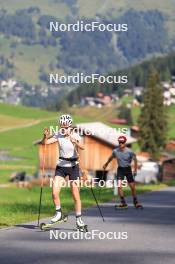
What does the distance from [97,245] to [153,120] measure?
341 feet

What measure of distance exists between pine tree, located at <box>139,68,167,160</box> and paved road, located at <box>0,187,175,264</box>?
3869 inches

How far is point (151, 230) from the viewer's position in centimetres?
1387

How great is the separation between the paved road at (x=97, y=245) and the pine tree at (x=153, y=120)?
98.3 metres

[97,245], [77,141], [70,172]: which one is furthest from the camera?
[70,172]

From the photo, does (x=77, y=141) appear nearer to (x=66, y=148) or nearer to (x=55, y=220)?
(x=66, y=148)

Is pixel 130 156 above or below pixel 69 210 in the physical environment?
above

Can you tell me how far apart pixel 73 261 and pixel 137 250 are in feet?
5.06

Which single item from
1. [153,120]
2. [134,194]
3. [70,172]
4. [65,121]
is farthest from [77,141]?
[153,120]

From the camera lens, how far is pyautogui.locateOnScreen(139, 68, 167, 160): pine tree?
114 m

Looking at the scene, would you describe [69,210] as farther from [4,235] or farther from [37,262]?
[37,262]

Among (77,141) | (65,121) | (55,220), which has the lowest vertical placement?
(55,220)

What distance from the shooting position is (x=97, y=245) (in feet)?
36.9

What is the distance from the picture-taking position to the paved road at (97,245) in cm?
967

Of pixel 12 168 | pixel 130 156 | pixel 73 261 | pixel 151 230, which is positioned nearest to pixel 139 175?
pixel 12 168
